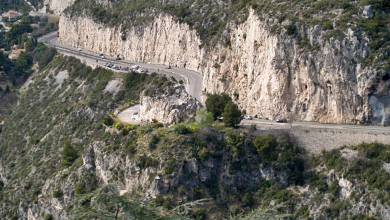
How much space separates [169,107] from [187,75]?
46.1ft

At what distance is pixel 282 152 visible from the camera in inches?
2491

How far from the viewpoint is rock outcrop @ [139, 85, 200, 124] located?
225 feet

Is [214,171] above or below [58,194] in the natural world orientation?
above

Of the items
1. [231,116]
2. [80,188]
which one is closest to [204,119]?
[231,116]

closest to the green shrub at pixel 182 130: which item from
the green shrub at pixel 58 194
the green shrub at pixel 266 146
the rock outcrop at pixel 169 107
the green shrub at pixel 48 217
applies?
the rock outcrop at pixel 169 107

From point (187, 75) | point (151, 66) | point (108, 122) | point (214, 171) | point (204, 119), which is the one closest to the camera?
point (214, 171)

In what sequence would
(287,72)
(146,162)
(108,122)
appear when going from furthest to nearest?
(108,122) → (287,72) → (146,162)

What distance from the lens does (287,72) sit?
66.8 meters

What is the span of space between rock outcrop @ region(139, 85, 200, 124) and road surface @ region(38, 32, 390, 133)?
402 centimetres

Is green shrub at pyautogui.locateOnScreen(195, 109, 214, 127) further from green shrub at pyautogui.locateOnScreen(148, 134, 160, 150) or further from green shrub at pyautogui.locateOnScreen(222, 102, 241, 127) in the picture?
green shrub at pyautogui.locateOnScreen(148, 134, 160, 150)

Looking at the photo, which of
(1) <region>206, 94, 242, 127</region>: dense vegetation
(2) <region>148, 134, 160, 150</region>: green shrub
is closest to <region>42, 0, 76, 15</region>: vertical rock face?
(1) <region>206, 94, 242, 127</region>: dense vegetation

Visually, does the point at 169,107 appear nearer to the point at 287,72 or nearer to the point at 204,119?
the point at 204,119

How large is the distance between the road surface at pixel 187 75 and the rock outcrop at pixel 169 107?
402cm

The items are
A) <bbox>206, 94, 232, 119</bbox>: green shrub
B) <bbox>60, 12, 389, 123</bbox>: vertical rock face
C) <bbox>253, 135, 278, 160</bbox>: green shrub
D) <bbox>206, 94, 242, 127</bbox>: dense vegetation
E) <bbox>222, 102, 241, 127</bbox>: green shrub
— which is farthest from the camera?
<bbox>206, 94, 232, 119</bbox>: green shrub
